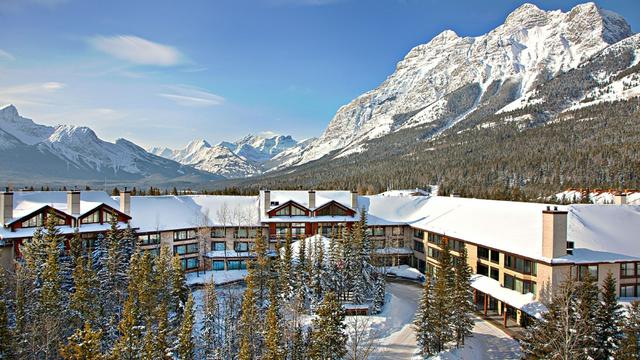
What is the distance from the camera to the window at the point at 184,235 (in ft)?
195

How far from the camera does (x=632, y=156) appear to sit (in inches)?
5527

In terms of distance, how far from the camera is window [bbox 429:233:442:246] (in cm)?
5779

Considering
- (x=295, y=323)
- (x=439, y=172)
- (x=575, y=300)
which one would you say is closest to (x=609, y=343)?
(x=575, y=300)

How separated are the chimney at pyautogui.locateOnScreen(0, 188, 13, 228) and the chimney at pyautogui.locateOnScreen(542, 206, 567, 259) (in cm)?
5364

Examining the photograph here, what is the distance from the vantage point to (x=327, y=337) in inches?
1236

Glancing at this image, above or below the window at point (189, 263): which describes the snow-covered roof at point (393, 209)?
above

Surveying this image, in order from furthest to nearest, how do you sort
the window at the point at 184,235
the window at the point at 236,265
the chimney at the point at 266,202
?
the chimney at the point at 266,202
the window at the point at 236,265
the window at the point at 184,235

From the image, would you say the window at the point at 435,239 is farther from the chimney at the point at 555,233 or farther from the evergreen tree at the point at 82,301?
the evergreen tree at the point at 82,301

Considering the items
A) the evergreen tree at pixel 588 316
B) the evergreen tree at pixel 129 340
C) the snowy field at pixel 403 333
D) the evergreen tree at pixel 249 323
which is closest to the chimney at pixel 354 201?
the snowy field at pixel 403 333

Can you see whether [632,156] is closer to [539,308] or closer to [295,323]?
[539,308]

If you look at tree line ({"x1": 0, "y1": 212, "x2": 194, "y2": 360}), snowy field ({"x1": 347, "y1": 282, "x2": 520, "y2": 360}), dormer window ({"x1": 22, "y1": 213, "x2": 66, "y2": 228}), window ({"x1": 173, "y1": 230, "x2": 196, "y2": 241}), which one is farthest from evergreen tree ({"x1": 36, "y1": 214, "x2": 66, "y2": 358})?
snowy field ({"x1": 347, "y1": 282, "x2": 520, "y2": 360})

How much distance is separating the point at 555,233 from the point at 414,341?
1554cm

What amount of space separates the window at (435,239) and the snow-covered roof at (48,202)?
136ft

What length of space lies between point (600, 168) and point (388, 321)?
130 metres
